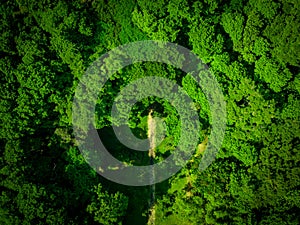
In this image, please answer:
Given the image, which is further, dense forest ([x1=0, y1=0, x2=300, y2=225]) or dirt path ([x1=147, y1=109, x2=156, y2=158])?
dirt path ([x1=147, y1=109, x2=156, y2=158])

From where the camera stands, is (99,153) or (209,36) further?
(99,153)

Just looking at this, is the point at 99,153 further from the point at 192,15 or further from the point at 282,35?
the point at 282,35

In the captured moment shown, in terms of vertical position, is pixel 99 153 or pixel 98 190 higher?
pixel 99 153

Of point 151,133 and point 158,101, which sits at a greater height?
point 158,101

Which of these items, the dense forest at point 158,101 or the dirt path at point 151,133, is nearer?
the dense forest at point 158,101

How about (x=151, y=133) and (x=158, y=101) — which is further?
(x=151, y=133)

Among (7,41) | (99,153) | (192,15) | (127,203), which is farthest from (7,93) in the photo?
(192,15)

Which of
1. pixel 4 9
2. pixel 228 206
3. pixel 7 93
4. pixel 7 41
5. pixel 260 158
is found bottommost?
pixel 228 206
